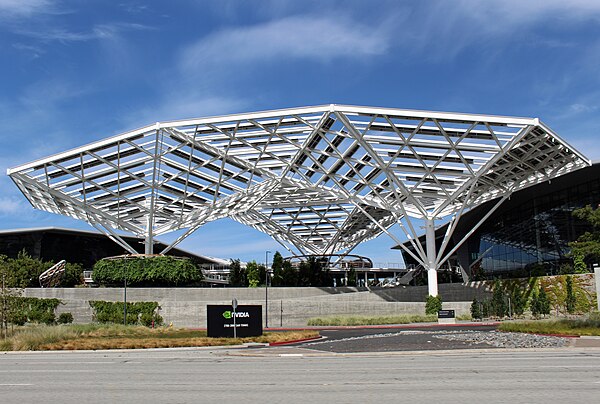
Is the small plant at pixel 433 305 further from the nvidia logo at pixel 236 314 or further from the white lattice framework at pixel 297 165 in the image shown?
the nvidia logo at pixel 236 314

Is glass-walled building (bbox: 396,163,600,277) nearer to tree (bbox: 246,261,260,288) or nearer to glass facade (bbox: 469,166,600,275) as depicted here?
glass facade (bbox: 469,166,600,275)

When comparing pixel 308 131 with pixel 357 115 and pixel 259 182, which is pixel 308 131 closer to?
pixel 357 115

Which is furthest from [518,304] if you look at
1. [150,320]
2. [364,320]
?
[150,320]

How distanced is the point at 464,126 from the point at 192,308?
2446 centimetres

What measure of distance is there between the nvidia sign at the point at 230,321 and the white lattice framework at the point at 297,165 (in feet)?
52.9

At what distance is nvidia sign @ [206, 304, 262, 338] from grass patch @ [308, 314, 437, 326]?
16.2 meters

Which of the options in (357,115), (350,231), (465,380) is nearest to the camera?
(465,380)

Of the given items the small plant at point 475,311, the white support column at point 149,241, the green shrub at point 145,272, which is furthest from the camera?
the white support column at point 149,241

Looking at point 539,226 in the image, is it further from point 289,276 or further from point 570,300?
point 289,276

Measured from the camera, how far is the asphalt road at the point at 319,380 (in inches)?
383

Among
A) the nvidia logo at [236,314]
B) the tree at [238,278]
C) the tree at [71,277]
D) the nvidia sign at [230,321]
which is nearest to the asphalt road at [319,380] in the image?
the nvidia sign at [230,321]

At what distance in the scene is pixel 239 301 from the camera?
51.3 metres

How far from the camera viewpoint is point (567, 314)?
46312 millimetres

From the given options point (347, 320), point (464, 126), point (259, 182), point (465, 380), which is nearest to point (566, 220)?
point (464, 126)
